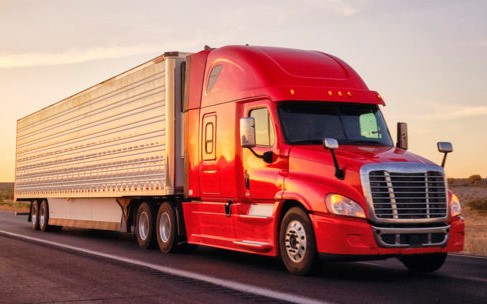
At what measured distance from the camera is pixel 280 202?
411 inches

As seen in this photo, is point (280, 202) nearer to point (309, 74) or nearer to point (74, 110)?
point (309, 74)

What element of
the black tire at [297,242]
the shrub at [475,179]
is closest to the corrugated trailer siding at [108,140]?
the black tire at [297,242]

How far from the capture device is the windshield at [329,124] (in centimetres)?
1073

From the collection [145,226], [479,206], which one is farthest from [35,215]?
[479,206]

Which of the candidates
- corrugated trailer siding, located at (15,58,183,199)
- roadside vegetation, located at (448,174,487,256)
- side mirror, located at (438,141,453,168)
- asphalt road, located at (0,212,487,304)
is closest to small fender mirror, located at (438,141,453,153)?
side mirror, located at (438,141,453,168)

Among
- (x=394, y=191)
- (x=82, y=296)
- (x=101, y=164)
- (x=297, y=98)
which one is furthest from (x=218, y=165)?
(x=101, y=164)

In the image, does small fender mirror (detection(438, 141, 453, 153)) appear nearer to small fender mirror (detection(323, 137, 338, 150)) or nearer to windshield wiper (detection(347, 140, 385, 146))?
windshield wiper (detection(347, 140, 385, 146))

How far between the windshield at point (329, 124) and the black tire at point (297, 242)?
1.16m

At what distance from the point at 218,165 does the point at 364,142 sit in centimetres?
257

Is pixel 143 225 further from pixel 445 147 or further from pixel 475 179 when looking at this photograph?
pixel 475 179

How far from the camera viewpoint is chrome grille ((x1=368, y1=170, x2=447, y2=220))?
9.52 m

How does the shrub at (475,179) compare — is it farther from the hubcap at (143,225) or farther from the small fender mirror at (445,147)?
the small fender mirror at (445,147)

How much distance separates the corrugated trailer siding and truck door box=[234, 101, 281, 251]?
9.18ft

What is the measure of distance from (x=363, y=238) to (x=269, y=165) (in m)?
1.99
